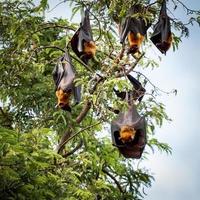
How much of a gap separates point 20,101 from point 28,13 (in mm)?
1448

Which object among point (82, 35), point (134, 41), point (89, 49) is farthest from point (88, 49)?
point (134, 41)

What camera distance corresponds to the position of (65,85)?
266 inches

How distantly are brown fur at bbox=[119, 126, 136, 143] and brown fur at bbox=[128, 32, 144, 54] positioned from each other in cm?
86

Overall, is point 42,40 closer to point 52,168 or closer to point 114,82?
point 52,168

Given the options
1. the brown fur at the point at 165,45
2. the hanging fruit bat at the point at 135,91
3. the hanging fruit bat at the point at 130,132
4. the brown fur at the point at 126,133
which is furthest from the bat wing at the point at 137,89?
the brown fur at the point at 165,45

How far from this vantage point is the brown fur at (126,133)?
6.62 m

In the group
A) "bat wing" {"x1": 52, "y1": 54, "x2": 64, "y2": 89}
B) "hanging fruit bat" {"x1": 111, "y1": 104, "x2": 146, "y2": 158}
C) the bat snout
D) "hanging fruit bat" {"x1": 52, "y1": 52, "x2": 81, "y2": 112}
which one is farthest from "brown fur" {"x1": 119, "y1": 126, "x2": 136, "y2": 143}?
"bat wing" {"x1": 52, "y1": 54, "x2": 64, "y2": 89}

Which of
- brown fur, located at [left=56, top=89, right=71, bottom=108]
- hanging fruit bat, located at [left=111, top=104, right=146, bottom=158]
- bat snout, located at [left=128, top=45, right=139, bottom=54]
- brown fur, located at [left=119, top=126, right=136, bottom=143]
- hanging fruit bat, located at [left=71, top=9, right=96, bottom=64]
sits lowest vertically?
brown fur, located at [left=119, top=126, right=136, bottom=143]

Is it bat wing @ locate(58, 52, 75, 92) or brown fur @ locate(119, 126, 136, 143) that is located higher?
bat wing @ locate(58, 52, 75, 92)

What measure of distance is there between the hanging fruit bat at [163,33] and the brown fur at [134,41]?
22cm

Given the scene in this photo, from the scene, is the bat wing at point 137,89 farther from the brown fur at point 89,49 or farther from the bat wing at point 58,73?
the bat wing at point 58,73

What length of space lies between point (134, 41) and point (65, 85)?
940 millimetres

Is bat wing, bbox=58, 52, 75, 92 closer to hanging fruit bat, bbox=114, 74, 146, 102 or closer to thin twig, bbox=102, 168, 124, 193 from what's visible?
hanging fruit bat, bbox=114, 74, 146, 102

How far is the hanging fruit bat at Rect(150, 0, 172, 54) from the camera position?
21.2 feet
